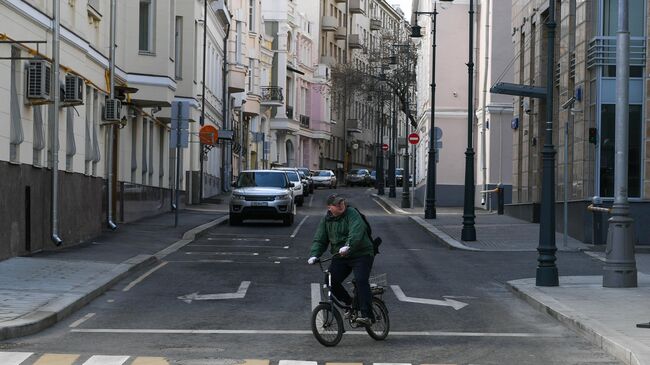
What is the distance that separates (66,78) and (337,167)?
9507 cm

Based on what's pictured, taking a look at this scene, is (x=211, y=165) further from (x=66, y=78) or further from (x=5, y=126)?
(x=5, y=126)

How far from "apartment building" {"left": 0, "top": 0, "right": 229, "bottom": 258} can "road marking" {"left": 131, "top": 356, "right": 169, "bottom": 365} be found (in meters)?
8.75

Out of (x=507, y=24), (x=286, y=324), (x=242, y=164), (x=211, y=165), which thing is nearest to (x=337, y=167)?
(x=242, y=164)

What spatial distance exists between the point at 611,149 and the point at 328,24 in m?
86.2

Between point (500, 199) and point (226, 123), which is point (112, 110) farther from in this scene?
point (226, 123)

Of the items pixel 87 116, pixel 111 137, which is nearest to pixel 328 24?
pixel 111 137

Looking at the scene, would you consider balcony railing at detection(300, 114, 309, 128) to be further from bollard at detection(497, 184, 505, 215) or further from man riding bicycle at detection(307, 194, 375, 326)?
man riding bicycle at detection(307, 194, 375, 326)

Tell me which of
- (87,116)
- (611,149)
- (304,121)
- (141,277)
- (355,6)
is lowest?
(141,277)

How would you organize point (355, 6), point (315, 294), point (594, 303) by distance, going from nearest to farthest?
1. point (594, 303)
2. point (315, 294)
3. point (355, 6)

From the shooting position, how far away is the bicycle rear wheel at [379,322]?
13.4 m

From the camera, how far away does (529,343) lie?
44.1 feet

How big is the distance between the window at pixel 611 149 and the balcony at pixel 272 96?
6195 cm

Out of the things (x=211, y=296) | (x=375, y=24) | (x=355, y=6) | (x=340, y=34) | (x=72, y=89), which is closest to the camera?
(x=211, y=296)

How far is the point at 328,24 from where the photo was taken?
372 feet
